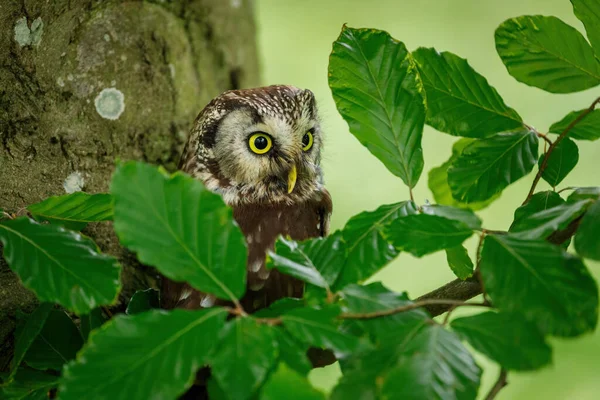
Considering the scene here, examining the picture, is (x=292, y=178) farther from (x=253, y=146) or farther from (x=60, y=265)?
(x=60, y=265)

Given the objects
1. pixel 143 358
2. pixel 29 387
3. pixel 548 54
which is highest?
pixel 548 54

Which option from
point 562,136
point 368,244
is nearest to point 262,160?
point 368,244

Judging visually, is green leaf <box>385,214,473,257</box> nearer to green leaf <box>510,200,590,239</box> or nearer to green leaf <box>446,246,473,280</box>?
green leaf <box>510,200,590,239</box>

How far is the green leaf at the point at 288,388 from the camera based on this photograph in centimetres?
87

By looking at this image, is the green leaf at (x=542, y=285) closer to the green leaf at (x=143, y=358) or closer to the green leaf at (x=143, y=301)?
the green leaf at (x=143, y=358)

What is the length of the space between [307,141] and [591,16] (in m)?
1.03

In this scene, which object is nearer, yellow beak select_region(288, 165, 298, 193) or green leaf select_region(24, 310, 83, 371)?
green leaf select_region(24, 310, 83, 371)

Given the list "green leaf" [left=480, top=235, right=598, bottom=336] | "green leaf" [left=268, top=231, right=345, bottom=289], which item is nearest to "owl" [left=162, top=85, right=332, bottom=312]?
"green leaf" [left=268, top=231, right=345, bottom=289]

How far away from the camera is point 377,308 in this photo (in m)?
1.06

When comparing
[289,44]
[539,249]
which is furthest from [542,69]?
[289,44]

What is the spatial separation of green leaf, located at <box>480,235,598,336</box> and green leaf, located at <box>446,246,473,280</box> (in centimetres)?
42

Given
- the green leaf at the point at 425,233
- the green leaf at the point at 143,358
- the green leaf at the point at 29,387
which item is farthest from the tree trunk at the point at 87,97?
the green leaf at the point at 425,233

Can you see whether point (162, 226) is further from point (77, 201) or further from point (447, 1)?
point (447, 1)

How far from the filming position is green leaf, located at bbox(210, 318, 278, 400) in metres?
0.89
